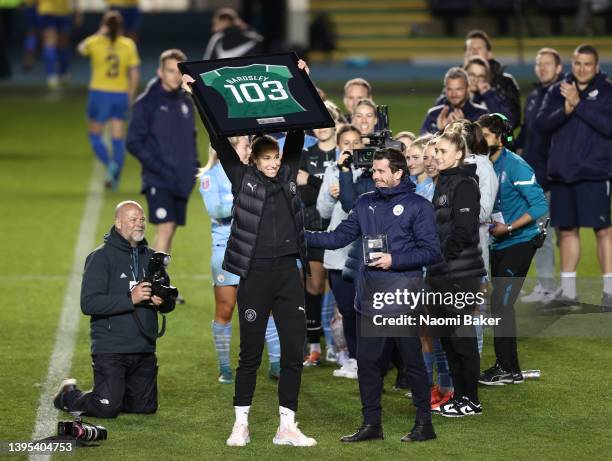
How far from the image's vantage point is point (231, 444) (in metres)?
7.68

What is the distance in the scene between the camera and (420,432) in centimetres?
771

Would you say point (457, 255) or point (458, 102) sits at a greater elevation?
point (458, 102)

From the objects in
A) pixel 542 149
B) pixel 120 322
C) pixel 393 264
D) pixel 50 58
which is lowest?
pixel 120 322

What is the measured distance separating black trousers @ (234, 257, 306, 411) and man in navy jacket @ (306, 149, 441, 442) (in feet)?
1.14

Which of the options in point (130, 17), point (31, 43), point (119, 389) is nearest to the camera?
point (119, 389)

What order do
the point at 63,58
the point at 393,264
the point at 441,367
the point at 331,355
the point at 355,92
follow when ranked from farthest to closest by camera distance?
1. the point at 63,58
2. the point at 355,92
3. the point at 331,355
4. the point at 441,367
5. the point at 393,264

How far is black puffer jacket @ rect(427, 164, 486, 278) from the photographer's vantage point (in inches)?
319

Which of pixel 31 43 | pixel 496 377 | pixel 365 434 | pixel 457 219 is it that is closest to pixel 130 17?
pixel 31 43

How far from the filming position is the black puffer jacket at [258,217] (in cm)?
766

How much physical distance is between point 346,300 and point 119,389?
1.63 metres

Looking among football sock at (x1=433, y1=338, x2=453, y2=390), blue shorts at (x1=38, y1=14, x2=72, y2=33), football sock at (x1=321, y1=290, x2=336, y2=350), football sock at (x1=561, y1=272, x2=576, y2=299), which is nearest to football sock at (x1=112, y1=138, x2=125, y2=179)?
football sock at (x1=561, y1=272, x2=576, y2=299)

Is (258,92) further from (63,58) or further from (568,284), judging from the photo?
(63,58)

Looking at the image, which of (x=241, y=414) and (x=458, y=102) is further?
(x=458, y=102)

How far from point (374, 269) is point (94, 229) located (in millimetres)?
7510
